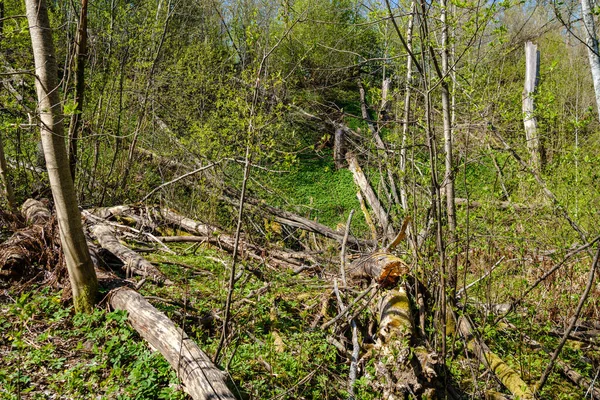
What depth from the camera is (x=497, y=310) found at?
491cm

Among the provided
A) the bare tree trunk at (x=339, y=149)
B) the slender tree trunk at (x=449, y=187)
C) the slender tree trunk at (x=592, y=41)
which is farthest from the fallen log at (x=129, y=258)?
the bare tree trunk at (x=339, y=149)

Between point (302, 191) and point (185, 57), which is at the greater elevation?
point (185, 57)

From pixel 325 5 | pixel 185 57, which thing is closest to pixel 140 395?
pixel 185 57

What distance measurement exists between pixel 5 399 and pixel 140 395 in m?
0.95

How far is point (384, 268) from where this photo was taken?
15.7 ft

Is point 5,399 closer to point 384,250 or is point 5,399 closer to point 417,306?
point 417,306


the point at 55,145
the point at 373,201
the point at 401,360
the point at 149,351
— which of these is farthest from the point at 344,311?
the point at 373,201

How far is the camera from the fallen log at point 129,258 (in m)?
5.52

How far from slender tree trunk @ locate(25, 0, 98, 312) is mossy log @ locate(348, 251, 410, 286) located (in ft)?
9.91

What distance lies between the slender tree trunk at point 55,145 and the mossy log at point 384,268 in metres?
3.02

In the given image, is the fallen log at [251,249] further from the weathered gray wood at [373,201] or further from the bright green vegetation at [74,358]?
the bright green vegetation at [74,358]

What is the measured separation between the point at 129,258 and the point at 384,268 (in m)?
3.28

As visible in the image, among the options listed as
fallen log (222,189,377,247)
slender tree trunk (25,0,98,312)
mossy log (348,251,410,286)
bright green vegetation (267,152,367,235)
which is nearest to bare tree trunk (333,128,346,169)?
bright green vegetation (267,152,367,235)

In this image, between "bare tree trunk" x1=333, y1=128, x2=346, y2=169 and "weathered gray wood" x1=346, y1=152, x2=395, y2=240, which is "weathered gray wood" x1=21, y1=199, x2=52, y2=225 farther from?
"bare tree trunk" x1=333, y1=128, x2=346, y2=169
